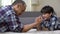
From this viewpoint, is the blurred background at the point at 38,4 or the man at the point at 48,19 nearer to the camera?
the man at the point at 48,19

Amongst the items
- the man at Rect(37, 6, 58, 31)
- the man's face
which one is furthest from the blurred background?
the man's face

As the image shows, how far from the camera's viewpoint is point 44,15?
215 cm

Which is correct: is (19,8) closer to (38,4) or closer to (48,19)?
(48,19)

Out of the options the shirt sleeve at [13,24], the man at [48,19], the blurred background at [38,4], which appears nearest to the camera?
the shirt sleeve at [13,24]

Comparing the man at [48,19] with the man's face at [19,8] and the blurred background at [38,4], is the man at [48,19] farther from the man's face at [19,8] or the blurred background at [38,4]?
the blurred background at [38,4]

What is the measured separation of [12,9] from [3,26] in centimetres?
21

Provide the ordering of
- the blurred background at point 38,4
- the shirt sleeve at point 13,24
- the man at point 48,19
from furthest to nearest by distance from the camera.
A: the blurred background at point 38,4 < the man at point 48,19 < the shirt sleeve at point 13,24

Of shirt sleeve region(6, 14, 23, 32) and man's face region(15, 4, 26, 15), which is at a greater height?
man's face region(15, 4, 26, 15)

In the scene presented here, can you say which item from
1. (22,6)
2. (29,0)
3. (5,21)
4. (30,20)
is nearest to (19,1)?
(22,6)

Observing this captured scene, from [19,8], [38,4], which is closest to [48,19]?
[19,8]

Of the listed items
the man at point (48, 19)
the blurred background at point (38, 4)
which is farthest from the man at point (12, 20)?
the blurred background at point (38, 4)

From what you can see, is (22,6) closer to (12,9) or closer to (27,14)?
(12,9)

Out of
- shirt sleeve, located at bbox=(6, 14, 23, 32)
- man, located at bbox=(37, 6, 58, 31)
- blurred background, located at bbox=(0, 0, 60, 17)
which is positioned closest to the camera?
shirt sleeve, located at bbox=(6, 14, 23, 32)

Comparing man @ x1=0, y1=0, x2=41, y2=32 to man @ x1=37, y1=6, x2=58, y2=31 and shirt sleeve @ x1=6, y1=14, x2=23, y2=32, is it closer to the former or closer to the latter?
shirt sleeve @ x1=6, y1=14, x2=23, y2=32
